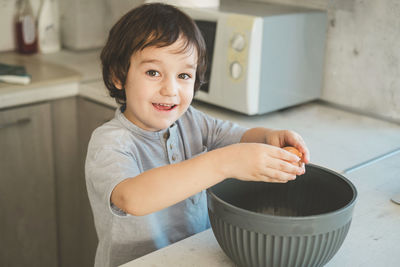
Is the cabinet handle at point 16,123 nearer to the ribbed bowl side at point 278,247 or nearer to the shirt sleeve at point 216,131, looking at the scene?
the shirt sleeve at point 216,131

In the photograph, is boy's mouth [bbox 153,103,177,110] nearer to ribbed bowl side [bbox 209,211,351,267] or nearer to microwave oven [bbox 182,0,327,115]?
ribbed bowl side [bbox 209,211,351,267]

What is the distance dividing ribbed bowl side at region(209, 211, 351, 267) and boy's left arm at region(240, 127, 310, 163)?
0.24 meters

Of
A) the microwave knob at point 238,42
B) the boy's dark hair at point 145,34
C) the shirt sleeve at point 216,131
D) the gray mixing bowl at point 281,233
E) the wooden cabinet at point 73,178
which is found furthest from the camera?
the wooden cabinet at point 73,178

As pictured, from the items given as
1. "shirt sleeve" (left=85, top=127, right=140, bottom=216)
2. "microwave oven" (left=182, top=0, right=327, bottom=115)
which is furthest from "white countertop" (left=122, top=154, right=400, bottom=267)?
"microwave oven" (left=182, top=0, right=327, bottom=115)

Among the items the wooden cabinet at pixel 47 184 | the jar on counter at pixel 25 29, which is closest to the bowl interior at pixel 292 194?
the wooden cabinet at pixel 47 184

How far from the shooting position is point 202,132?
4.00 ft

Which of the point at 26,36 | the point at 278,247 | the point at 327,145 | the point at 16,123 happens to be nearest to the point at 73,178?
the point at 16,123

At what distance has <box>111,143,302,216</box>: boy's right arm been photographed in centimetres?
82

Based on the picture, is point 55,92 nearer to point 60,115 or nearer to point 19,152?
point 60,115

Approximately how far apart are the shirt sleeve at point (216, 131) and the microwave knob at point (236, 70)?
345 mm

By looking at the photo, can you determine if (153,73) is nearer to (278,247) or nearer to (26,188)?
(278,247)

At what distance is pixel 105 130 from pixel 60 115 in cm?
93

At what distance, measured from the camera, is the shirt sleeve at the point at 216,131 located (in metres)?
1.21

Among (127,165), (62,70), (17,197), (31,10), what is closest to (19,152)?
(17,197)
